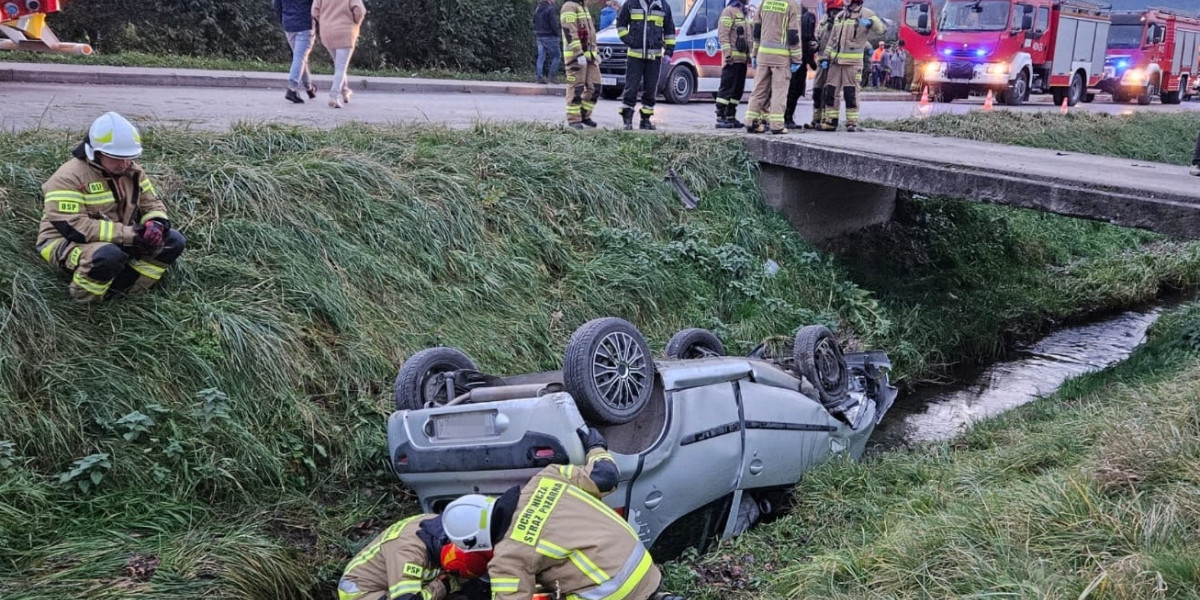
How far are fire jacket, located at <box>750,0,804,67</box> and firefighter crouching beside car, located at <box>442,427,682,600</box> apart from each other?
21.8 feet

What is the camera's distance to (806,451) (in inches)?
208

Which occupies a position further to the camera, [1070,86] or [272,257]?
[1070,86]

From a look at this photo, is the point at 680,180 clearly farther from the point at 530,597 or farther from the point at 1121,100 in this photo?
the point at 1121,100

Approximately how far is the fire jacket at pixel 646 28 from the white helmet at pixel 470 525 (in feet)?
21.4

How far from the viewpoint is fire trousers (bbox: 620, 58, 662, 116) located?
950cm

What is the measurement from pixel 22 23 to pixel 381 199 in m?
4.99

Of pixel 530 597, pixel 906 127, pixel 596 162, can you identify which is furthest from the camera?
pixel 906 127

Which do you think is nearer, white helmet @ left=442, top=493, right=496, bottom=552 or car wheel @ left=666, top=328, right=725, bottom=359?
white helmet @ left=442, top=493, right=496, bottom=552

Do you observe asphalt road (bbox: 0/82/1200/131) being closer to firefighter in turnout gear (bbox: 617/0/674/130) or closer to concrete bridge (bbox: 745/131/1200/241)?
firefighter in turnout gear (bbox: 617/0/674/130)

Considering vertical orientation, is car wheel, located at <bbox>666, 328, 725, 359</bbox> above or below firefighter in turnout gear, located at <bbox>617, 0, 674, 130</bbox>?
below

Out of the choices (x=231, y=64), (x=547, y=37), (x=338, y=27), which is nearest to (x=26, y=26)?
(x=338, y=27)

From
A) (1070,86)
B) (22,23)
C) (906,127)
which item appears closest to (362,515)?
(22,23)

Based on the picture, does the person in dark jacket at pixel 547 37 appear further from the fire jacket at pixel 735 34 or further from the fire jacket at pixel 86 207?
the fire jacket at pixel 86 207

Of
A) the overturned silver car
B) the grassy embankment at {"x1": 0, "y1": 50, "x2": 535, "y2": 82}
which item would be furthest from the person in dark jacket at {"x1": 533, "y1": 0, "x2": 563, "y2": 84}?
the overturned silver car
